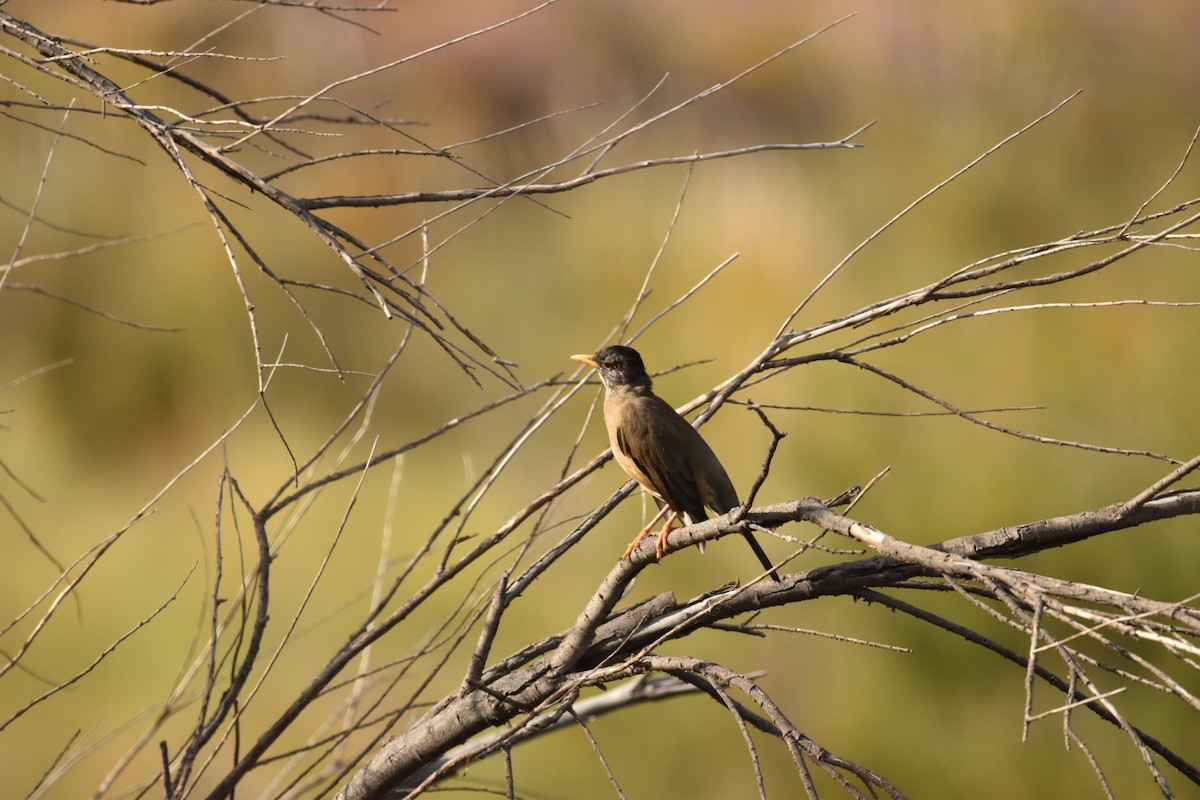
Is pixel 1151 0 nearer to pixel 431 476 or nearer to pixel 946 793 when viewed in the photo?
pixel 946 793

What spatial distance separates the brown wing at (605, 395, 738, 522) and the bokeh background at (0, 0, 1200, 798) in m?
2.14

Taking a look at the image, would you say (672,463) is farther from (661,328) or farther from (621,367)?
(661,328)

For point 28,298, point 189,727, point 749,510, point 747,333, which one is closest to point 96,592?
point 189,727

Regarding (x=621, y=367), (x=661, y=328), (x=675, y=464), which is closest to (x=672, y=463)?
(x=675, y=464)

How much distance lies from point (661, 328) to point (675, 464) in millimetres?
3950

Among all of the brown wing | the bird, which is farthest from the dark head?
the brown wing

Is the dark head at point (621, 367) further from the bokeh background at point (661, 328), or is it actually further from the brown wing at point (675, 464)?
the bokeh background at point (661, 328)

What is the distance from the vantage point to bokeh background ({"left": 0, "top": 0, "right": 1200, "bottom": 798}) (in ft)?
21.1

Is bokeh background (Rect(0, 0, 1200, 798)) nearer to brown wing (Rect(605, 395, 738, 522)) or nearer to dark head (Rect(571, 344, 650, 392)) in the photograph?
dark head (Rect(571, 344, 650, 392))

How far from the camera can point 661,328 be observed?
7.59 meters

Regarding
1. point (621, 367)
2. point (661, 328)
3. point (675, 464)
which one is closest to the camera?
point (675, 464)

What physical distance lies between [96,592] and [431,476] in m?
2.78

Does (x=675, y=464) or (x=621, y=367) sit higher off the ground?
(x=621, y=367)

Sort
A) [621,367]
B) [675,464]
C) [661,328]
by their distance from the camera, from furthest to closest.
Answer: [661,328], [621,367], [675,464]
